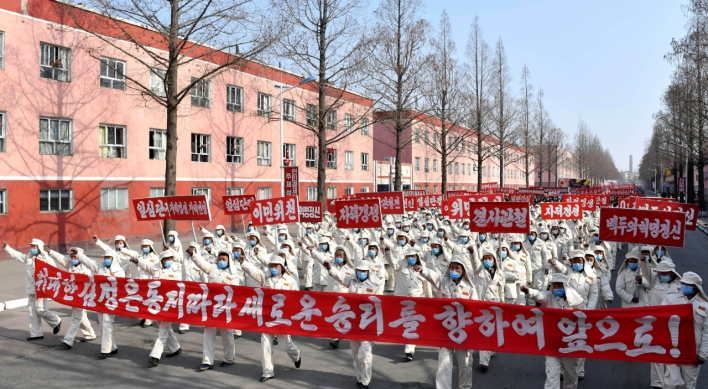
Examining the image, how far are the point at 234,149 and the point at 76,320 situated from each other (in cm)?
2085

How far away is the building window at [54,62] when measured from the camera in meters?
20.4

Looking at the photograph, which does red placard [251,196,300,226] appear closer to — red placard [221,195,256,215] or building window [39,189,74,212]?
red placard [221,195,256,215]

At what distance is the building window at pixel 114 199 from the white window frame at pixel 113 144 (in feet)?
4.57

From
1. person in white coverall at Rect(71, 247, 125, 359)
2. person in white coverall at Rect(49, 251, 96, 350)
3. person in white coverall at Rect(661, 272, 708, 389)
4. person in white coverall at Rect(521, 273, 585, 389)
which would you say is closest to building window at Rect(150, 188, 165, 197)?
person in white coverall at Rect(49, 251, 96, 350)

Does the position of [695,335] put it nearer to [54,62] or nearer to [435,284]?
[435,284]

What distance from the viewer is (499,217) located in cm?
1148

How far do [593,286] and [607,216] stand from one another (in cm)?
221

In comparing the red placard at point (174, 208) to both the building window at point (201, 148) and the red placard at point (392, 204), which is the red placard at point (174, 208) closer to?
the red placard at point (392, 204)

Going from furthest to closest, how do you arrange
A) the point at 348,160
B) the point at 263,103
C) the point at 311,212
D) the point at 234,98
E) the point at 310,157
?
the point at 348,160
the point at 310,157
the point at 263,103
the point at 234,98
the point at 311,212

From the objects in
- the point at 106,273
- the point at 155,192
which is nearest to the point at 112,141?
the point at 155,192

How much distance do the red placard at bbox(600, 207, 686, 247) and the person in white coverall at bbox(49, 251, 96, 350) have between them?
29.5 ft

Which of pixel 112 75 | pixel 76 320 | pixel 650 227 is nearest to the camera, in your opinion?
pixel 76 320

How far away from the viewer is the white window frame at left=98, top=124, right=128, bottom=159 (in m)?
22.9

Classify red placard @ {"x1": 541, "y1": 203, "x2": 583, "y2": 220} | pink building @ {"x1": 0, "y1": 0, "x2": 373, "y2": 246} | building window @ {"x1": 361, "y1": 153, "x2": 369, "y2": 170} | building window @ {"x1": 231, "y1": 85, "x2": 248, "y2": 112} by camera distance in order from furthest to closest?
building window @ {"x1": 361, "y1": 153, "x2": 369, "y2": 170} < building window @ {"x1": 231, "y1": 85, "x2": 248, "y2": 112} < pink building @ {"x1": 0, "y1": 0, "x2": 373, "y2": 246} < red placard @ {"x1": 541, "y1": 203, "x2": 583, "y2": 220}
